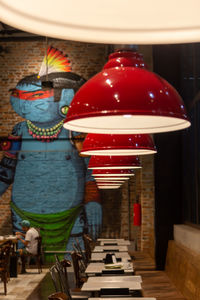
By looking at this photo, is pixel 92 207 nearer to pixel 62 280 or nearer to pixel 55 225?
pixel 55 225

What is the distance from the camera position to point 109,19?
691 millimetres

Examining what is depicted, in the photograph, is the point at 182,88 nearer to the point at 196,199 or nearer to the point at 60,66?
the point at 196,199

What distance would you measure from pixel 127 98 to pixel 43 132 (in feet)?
39.6

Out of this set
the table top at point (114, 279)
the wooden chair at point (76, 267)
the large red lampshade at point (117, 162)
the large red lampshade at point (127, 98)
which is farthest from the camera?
the wooden chair at point (76, 267)

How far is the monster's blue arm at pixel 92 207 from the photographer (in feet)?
42.1

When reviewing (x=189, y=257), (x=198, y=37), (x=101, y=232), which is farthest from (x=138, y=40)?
(x=101, y=232)

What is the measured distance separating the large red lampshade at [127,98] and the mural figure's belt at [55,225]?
449 inches

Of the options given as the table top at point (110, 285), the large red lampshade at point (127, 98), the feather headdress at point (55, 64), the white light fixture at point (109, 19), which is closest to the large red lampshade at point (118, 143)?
the large red lampshade at point (127, 98)

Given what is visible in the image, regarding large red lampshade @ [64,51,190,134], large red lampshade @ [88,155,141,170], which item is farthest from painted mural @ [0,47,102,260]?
large red lampshade @ [64,51,190,134]

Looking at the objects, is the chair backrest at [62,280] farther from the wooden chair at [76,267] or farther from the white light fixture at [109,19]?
the white light fixture at [109,19]

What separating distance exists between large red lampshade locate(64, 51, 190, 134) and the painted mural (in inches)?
450

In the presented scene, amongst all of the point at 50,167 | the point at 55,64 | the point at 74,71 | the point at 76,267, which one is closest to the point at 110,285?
the point at 76,267

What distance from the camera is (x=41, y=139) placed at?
13.3 metres

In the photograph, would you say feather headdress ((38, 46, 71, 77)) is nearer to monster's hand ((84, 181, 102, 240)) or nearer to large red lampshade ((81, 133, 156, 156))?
monster's hand ((84, 181, 102, 240))
